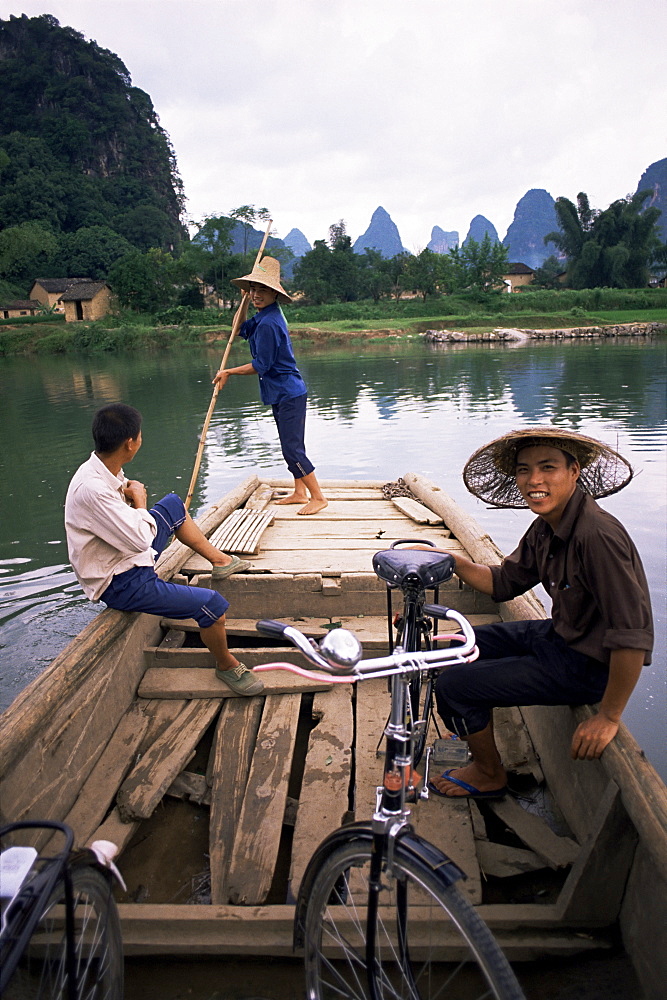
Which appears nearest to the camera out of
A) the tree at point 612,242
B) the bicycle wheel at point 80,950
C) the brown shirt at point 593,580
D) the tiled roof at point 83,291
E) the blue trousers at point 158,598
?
the bicycle wheel at point 80,950

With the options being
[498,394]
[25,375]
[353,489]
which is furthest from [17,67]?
[353,489]

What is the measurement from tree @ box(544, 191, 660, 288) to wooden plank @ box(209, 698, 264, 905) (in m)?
56.6

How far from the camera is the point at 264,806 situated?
223 centimetres

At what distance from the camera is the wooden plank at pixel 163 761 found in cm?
228

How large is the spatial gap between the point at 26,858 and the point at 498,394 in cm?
1602

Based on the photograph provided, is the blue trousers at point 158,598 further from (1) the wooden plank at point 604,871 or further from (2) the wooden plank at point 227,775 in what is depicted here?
(1) the wooden plank at point 604,871

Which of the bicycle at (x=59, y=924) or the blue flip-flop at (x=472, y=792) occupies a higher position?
the bicycle at (x=59, y=924)

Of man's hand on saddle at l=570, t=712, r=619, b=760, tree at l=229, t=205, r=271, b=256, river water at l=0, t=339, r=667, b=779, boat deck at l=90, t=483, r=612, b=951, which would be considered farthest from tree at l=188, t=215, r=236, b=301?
man's hand on saddle at l=570, t=712, r=619, b=760

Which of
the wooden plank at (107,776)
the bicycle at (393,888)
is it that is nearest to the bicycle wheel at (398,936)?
the bicycle at (393,888)

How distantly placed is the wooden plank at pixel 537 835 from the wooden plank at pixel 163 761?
3.67 feet

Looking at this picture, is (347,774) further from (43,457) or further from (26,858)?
(43,457)

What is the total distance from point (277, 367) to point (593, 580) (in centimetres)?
325

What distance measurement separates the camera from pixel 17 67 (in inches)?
3398

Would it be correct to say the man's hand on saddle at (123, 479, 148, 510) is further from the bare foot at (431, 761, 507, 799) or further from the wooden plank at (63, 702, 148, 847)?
the bare foot at (431, 761, 507, 799)
